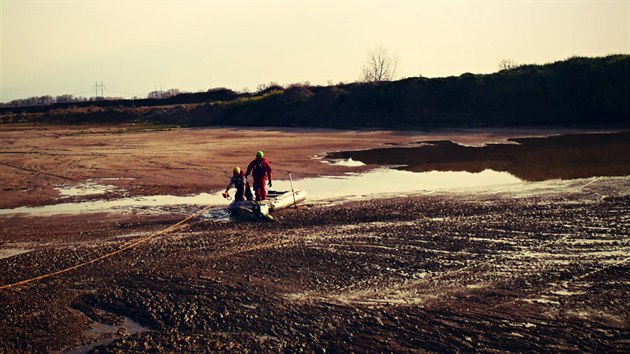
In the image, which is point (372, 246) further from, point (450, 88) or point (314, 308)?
point (450, 88)

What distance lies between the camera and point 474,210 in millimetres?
15359

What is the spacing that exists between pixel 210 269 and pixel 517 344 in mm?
5734

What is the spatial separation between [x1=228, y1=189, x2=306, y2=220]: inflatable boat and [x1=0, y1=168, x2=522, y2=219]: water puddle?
27.4 inches

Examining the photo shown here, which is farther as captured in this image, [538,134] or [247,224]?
[538,134]

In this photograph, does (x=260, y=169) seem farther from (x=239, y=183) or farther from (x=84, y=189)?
(x=84, y=189)

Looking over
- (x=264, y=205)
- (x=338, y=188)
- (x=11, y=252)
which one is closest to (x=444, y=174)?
(x=338, y=188)

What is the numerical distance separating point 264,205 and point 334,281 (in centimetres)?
551

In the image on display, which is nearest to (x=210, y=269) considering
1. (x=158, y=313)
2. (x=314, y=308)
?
(x=158, y=313)

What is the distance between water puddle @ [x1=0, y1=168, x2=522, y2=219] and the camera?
57.5ft

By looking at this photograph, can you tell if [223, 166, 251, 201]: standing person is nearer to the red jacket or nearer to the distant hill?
the red jacket

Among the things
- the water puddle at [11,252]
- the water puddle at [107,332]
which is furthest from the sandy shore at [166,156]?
the water puddle at [107,332]

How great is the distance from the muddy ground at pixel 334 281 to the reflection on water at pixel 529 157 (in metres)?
6.76

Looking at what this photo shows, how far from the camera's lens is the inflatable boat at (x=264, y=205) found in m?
15.0

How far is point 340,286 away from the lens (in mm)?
9766
